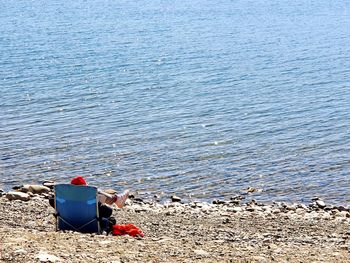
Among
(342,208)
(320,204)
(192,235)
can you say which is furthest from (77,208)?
(342,208)

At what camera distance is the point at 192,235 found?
14859 millimetres

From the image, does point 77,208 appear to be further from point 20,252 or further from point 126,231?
point 20,252

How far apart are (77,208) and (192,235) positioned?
7.45ft

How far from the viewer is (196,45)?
140 ft

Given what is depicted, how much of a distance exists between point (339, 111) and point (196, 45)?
52.4ft

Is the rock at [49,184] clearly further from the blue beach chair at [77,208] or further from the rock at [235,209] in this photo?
the blue beach chair at [77,208]

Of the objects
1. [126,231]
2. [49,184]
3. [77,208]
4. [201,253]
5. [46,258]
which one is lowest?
[49,184]

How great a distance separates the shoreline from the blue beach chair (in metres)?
0.59

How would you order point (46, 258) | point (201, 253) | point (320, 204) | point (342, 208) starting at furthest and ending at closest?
1. point (320, 204)
2. point (342, 208)
3. point (201, 253)
4. point (46, 258)

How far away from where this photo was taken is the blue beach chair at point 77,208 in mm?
13641

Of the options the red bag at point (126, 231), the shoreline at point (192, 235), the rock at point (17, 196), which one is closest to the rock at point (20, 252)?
the shoreline at point (192, 235)

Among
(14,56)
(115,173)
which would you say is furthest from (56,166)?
(14,56)

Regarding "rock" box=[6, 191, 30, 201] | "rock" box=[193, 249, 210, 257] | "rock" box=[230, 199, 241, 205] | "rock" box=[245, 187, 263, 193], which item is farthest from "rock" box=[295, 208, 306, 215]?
"rock" box=[193, 249, 210, 257]

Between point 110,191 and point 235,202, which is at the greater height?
point 110,191
